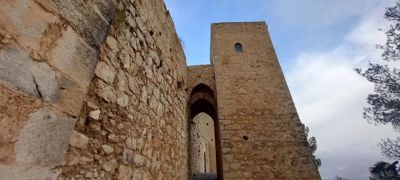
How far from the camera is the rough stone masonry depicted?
3.37ft

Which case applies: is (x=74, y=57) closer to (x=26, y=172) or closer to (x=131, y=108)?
(x=26, y=172)

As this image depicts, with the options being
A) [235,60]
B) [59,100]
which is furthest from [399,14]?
[59,100]

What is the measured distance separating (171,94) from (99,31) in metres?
2.55

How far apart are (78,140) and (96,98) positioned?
1.27ft

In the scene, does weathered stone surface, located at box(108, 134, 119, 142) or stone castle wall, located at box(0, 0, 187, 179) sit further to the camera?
weathered stone surface, located at box(108, 134, 119, 142)

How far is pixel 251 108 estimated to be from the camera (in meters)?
6.57

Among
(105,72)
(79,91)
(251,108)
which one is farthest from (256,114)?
(79,91)

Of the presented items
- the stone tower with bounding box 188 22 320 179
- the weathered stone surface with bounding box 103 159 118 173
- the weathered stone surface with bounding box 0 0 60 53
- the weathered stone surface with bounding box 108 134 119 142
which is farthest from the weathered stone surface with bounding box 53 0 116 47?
the stone tower with bounding box 188 22 320 179

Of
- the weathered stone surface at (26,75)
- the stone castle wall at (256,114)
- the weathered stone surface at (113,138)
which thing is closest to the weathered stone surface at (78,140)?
A: the weathered stone surface at (113,138)

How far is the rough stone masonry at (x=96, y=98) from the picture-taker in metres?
1.03

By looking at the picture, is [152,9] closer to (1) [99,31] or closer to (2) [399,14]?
(1) [99,31]

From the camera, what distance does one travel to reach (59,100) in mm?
1251

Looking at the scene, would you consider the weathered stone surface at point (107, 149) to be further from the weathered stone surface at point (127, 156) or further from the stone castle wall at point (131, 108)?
the weathered stone surface at point (127, 156)

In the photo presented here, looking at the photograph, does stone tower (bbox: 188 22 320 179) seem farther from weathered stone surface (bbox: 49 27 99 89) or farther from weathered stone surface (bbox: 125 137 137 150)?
weathered stone surface (bbox: 49 27 99 89)
